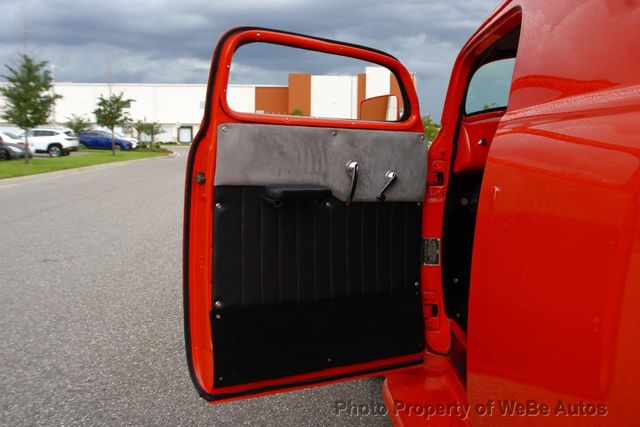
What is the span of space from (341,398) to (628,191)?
2.24 m

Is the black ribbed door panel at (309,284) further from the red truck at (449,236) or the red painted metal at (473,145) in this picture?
the red painted metal at (473,145)

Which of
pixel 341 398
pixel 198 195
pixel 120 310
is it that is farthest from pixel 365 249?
pixel 120 310

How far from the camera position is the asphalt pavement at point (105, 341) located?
2777 millimetres

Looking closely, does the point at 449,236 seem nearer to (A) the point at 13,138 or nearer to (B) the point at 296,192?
(B) the point at 296,192

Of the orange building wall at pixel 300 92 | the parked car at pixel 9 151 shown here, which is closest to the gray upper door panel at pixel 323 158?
the parked car at pixel 9 151

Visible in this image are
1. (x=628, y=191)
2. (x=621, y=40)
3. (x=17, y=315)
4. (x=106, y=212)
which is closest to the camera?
(x=628, y=191)

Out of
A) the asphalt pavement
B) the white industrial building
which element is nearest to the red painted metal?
the asphalt pavement

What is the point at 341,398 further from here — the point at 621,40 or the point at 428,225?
the point at 621,40

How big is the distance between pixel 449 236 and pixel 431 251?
1.04 ft

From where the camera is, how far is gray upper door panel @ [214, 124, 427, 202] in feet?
6.30

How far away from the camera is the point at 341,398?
298cm

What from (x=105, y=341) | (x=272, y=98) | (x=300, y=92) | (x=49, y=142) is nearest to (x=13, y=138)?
(x=49, y=142)

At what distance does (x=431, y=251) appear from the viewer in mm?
2359

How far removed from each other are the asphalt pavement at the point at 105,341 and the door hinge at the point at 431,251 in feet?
3.00
